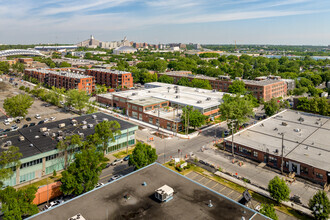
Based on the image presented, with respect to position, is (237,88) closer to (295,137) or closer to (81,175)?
(295,137)

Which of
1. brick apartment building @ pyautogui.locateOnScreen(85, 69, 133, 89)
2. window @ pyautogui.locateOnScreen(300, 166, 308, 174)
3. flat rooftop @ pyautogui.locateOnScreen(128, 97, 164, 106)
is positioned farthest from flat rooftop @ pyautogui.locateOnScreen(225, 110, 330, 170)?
brick apartment building @ pyautogui.locateOnScreen(85, 69, 133, 89)

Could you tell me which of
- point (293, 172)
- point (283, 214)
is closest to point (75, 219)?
point (283, 214)

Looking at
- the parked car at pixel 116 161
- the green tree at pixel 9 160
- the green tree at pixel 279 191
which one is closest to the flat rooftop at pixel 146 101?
the parked car at pixel 116 161

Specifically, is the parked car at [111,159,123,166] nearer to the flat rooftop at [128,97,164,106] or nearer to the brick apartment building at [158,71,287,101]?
the flat rooftop at [128,97,164,106]

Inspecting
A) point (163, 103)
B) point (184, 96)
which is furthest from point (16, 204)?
point (184, 96)

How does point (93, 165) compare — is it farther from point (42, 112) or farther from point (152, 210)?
point (42, 112)
